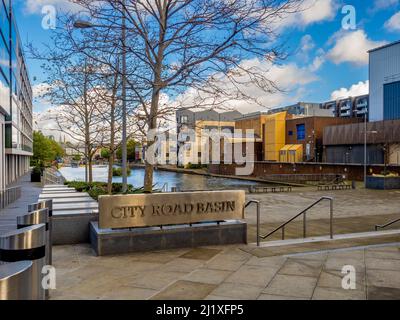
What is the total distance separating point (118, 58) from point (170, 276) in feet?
34.3

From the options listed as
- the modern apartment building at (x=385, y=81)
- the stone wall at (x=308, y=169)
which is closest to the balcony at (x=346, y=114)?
the modern apartment building at (x=385, y=81)

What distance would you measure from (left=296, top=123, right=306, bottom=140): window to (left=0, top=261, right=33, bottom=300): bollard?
70908 mm

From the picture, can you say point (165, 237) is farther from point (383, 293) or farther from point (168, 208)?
point (383, 293)

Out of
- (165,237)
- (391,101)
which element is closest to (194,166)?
(391,101)

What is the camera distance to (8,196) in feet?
54.0

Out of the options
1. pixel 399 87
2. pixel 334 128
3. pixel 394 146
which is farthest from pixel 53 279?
pixel 399 87

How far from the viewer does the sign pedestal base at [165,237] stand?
24.7ft

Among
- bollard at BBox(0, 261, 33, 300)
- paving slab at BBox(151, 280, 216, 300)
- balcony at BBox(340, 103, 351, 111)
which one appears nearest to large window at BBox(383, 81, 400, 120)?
balcony at BBox(340, 103, 351, 111)

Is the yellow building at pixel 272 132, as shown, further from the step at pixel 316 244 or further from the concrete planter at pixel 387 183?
the step at pixel 316 244

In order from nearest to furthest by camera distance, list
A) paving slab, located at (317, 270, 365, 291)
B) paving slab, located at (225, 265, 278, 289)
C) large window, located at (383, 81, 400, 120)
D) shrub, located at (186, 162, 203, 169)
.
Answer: paving slab, located at (317, 270, 365, 291) → paving slab, located at (225, 265, 278, 289) → large window, located at (383, 81, 400, 120) → shrub, located at (186, 162, 203, 169)

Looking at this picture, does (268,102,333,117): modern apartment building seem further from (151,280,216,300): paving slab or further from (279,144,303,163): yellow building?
(151,280,216,300): paving slab

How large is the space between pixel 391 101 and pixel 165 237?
255 ft

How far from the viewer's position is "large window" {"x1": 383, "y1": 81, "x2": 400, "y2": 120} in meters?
73.3
